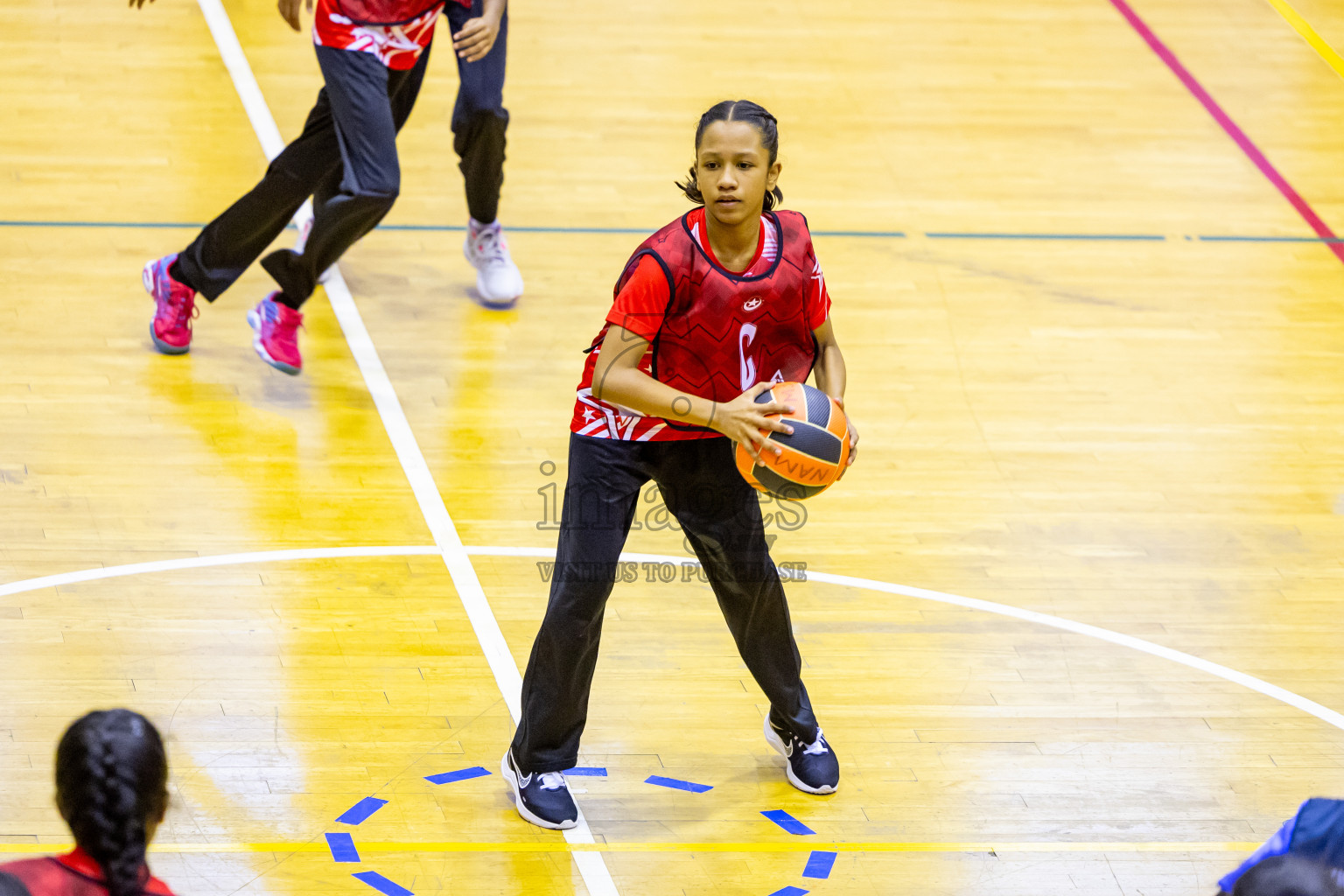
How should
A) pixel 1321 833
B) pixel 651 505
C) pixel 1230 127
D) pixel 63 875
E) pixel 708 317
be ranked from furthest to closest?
pixel 1230 127 < pixel 651 505 < pixel 708 317 < pixel 1321 833 < pixel 63 875

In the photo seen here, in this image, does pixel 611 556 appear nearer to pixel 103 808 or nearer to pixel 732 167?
pixel 732 167

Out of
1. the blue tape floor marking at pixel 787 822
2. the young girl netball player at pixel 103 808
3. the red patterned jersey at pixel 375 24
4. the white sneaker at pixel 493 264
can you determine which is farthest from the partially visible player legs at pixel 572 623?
the white sneaker at pixel 493 264

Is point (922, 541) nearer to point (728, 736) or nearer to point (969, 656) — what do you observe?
point (969, 656)

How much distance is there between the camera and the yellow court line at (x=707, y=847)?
11.8 feet

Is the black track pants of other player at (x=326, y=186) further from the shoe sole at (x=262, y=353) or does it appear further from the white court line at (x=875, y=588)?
the white court line at (x=875, y=588)

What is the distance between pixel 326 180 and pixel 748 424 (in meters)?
3.02

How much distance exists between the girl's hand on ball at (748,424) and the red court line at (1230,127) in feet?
15.8

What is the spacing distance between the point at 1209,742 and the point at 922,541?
1.18 meters

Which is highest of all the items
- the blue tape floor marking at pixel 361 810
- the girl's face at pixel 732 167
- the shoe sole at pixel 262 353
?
the girl's face at pixel 732 167

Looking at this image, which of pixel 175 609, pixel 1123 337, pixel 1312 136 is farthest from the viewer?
pixel 1312 136

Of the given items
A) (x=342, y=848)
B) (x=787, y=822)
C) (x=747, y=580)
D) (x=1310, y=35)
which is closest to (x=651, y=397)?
(x=747, y=580)

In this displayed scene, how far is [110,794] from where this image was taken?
2.31 metres

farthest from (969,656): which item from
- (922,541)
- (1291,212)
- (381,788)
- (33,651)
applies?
(1291,212)

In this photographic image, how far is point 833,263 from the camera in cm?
669
